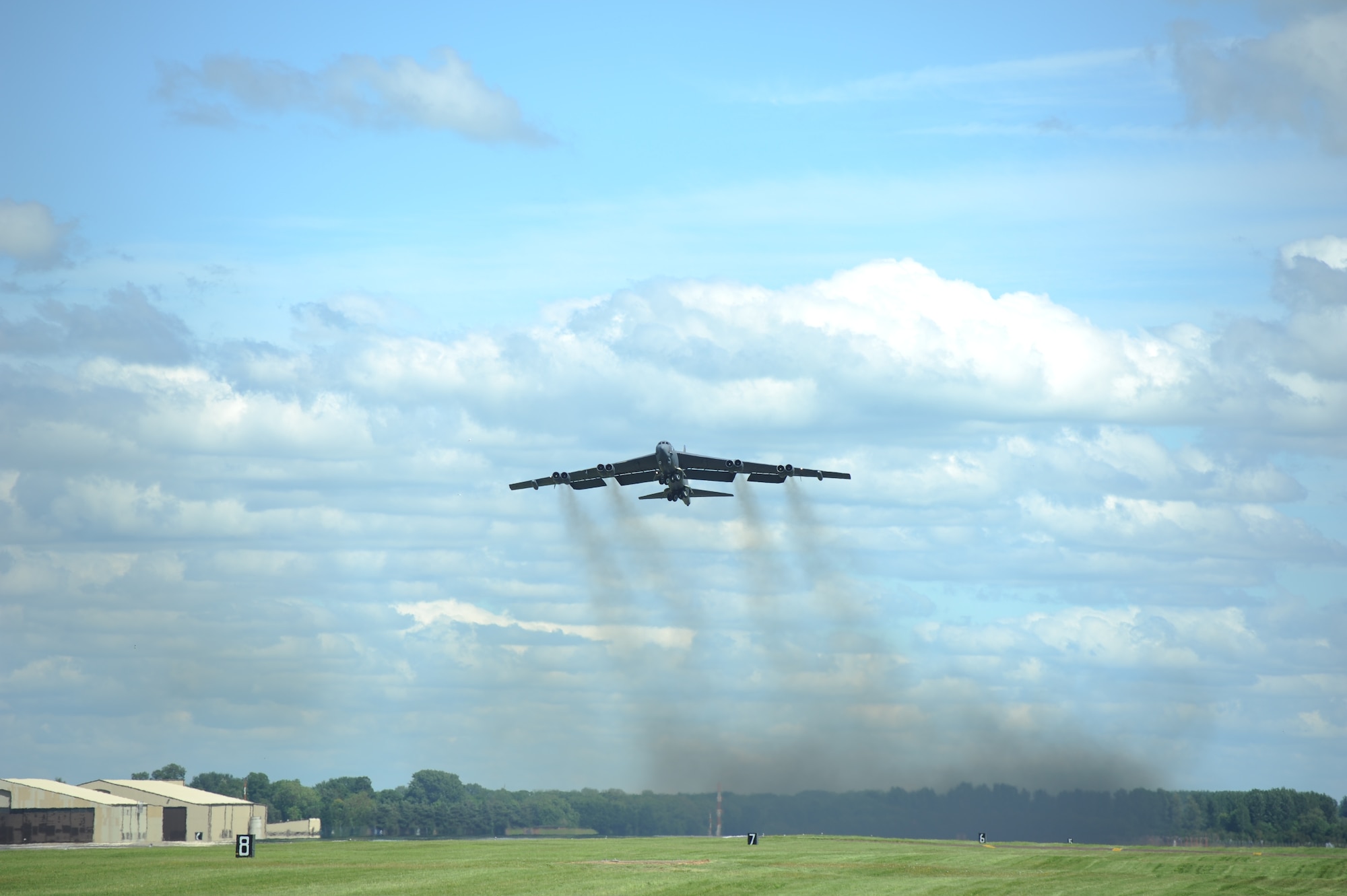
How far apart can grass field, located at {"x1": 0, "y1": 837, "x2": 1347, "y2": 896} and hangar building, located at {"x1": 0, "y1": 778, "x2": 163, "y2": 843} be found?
767 inches

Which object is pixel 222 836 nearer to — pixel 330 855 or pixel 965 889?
pixel 330 855

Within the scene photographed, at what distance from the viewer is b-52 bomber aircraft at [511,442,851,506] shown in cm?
9831

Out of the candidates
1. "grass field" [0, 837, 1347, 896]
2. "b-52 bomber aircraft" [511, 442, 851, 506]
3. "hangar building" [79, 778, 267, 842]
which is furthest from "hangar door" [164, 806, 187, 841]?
"b-52 bomber aircraft" [511, 442, 851, 506]

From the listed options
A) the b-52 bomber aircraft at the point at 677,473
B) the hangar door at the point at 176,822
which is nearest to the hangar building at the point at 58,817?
the hangar door at the point at 176,822

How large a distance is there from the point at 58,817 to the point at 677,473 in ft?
280

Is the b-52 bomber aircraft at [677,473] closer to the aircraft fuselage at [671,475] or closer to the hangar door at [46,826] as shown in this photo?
the aircraft fuselage at [671,475]

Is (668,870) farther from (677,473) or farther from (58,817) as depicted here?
(58,817)

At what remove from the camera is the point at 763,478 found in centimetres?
9969

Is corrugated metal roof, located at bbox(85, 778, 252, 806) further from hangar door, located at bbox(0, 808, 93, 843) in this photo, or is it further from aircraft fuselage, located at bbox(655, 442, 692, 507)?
aircraft fuselage, located at bbox(655, 442, 692, 507)

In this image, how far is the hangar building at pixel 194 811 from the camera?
15488 cm

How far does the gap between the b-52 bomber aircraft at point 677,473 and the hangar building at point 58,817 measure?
74.1 meters

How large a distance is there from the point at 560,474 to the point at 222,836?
83489 millimetres

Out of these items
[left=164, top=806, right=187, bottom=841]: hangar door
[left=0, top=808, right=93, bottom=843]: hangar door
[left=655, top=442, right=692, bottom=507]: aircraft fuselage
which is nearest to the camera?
[left=655, top=442, right=692, bottom=507]: aircraft fuselage

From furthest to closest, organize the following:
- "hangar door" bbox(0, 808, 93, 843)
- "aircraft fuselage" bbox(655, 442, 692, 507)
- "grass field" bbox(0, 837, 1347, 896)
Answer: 1. "hangar door" bbox(0, 808, 93, 843)
2. "aircraft fuselage" bbox(655, 442, 692, 507)
3. "grass field" bbox(0, 837, 1347, 896)
